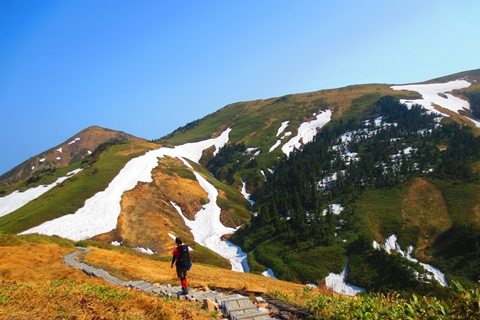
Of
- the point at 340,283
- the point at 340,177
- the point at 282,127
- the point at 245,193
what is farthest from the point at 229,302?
the point at 282,127

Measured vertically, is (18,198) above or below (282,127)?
below

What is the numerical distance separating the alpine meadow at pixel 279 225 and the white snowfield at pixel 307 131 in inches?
983

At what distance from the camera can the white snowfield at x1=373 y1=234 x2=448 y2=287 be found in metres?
52.8

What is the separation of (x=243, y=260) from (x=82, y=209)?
136ft

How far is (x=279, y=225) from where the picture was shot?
73375 millimetres

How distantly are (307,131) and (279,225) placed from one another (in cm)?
10997

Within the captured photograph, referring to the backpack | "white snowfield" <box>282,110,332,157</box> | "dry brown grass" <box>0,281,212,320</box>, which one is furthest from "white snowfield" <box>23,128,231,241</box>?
"white snowfield" <box>282,110,332,157</box>

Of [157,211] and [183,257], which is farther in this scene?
[157,211]

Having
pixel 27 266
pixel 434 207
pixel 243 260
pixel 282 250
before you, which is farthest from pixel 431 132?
pixel 27 266

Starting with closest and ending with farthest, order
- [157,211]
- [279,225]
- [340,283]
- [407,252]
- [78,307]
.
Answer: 1. [78,307]
2. [340,283]
3. [407,252]
4. [279,225]
5. [157,211]

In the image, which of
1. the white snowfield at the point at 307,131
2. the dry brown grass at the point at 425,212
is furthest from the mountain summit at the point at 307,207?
the white snowfield at the point at 307,131

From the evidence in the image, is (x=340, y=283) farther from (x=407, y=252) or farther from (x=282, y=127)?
(x=282, y=127)

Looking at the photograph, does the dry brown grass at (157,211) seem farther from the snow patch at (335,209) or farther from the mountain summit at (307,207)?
the snow patch at (335,209)

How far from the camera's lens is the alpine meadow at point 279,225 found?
17016mm
